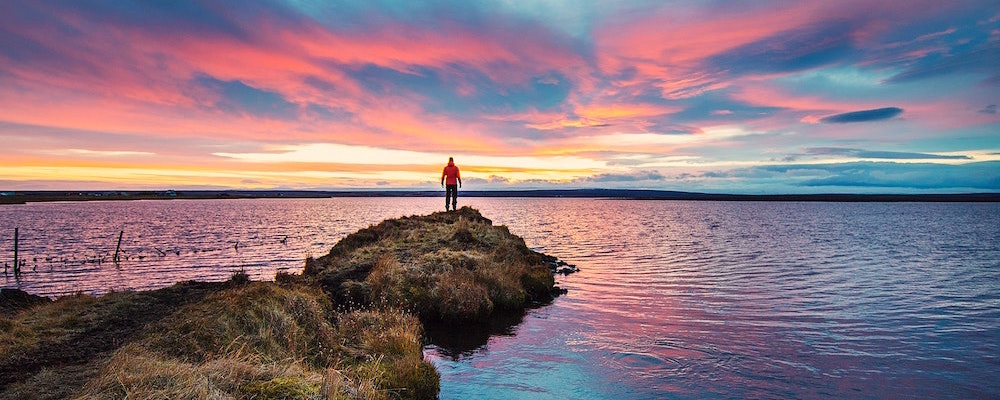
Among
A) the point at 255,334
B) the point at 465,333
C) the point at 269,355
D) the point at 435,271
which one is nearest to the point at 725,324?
the point at 465,333

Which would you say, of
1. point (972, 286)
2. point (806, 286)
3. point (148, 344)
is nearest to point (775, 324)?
point (806, 286)

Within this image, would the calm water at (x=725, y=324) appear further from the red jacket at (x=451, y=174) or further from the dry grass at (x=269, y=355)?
the red jacket at (x=451, y=174)

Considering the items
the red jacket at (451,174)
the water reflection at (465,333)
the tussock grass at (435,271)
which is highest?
the red jacket at (451,174)

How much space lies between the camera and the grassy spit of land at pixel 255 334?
8.46 meters

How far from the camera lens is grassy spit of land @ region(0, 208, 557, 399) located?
27.8ft

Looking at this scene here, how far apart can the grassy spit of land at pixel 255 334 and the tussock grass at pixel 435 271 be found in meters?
0.07

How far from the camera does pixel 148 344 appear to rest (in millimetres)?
10742

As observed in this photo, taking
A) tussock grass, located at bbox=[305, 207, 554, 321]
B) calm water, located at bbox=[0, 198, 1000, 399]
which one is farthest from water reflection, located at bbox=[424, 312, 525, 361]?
tussock grass, located at bbox=[305, 207, 554, 321]

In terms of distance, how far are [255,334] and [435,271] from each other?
1013 centimetres

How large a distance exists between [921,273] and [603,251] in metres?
22.4

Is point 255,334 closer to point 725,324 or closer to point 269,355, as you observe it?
point 269,355

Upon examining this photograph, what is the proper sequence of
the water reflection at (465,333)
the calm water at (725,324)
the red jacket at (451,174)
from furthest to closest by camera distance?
1. the red jacket at (451,174)
2. the water reflection at (465,333)
3. the calm water at (725,324)

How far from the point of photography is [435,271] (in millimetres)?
21672

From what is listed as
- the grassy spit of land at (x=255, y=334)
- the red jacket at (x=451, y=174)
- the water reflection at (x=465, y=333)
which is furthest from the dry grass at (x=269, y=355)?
the red jacket at (x=451, y=174)
